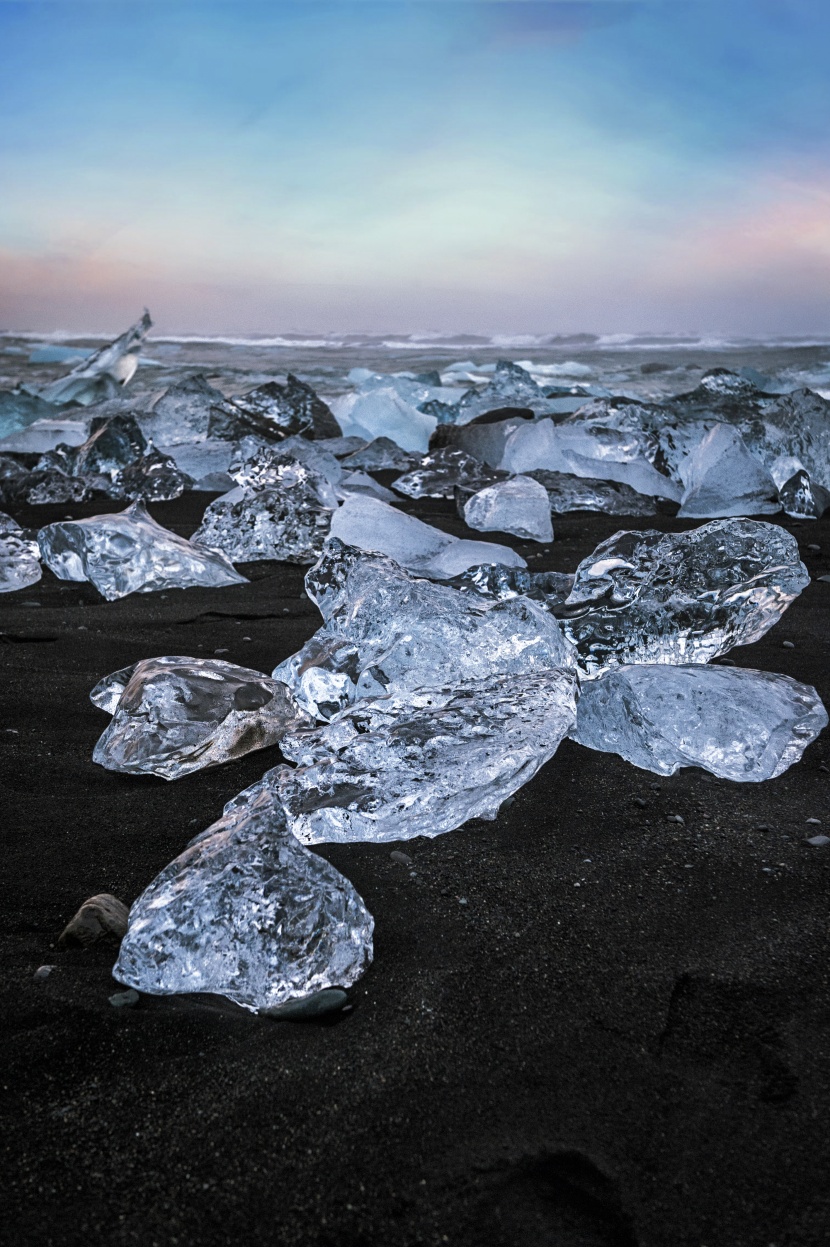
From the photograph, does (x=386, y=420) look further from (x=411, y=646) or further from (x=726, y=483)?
(x=411, y=646)

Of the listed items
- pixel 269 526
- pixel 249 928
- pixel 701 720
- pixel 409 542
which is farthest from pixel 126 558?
pixel 249 928

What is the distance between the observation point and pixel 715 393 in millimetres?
7449

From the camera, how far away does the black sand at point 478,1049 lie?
3.01ft

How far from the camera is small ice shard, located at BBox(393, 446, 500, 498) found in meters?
4.84

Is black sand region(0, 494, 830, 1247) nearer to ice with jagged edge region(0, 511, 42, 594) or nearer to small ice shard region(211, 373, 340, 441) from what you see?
ice with jagged edge region(0, 511, 42, 594)

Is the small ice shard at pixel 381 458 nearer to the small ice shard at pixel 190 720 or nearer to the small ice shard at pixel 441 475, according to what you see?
the small ice shard at pixel 441 475

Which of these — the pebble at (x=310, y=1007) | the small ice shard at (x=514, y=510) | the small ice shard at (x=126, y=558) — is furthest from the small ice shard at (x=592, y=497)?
the pebble at (x=310, y=1007)

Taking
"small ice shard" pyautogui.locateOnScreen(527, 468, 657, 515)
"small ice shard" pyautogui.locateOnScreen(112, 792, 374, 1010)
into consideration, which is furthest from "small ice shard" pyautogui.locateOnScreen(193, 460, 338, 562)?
"small ice shard" pyautogui.locateOnScreen(112, 792, 374, 1010)

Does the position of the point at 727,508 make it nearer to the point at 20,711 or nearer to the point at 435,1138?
the point at 20,711

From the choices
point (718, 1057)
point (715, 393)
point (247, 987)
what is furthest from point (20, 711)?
point (715, 393)

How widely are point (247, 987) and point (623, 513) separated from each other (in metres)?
3.50

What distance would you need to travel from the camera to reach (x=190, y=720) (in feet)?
6.25

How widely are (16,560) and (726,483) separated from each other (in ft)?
10.0

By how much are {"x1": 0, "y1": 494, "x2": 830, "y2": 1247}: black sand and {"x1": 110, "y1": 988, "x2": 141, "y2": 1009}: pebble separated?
12mm
